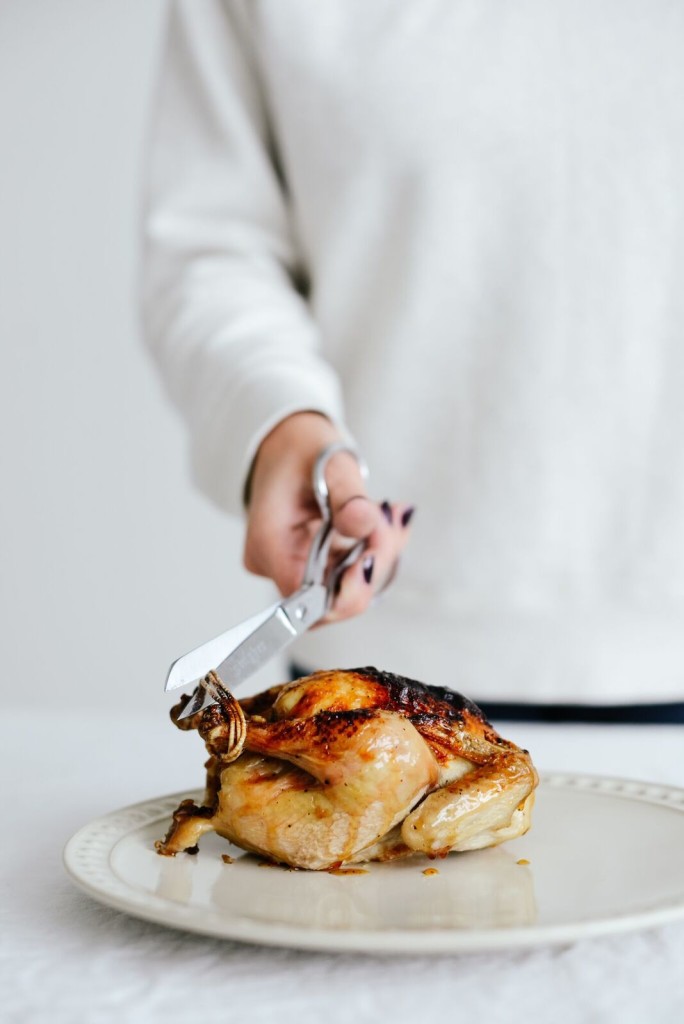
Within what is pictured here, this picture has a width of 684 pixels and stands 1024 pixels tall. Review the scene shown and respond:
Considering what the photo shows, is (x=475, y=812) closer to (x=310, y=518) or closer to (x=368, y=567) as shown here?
(x=368, y=567)

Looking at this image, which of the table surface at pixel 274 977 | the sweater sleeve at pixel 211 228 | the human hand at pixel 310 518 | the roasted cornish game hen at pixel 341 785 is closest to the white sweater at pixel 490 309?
the sweater sleeve at pixel 211 228

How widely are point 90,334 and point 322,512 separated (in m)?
4.02

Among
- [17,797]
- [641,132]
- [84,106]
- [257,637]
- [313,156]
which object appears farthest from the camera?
[84,106]

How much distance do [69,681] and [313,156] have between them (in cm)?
397

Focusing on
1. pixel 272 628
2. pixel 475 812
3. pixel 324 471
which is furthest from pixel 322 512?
pixel 475 812

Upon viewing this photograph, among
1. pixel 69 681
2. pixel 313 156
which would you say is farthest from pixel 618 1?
pixel 69 681

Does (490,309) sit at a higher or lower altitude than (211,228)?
lower

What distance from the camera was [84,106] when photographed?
507 cm

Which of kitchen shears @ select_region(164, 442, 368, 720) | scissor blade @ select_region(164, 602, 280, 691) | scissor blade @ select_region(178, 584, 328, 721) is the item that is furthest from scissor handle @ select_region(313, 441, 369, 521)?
scissor blade @ select_region(164, 602, 280, 691)

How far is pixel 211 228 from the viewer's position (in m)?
→ 1.91

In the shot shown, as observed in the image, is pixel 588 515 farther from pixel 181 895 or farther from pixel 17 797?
pixel 181 895

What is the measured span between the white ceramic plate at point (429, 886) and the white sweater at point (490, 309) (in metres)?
0.79

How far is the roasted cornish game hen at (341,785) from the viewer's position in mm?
863

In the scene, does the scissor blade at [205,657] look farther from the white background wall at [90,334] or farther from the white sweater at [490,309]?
the white background wall at [90,334]
